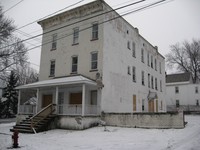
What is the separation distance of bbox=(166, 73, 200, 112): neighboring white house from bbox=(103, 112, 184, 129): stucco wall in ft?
104

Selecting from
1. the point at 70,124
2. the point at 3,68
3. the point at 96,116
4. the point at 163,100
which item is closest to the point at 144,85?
the point at 163,100

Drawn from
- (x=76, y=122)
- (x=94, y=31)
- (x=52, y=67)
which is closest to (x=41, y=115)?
(x=76, y=122)

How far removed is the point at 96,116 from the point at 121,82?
541cm

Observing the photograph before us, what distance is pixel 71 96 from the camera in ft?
66.4

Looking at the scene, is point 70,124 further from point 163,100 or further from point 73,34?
point 163,100

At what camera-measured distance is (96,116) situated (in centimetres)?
1764

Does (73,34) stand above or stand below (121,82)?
above

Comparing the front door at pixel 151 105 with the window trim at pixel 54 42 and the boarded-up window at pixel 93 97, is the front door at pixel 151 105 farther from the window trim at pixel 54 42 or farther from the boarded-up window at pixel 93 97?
the window trim at pixel 54 42

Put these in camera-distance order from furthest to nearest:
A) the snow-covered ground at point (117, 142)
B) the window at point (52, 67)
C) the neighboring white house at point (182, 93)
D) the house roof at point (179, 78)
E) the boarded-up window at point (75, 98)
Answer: the house roof at point (179, 78)
the neighboring white house at point (182, 93)
the window at point (52, 67)
the boarded-up window at point (75, 98)
the snow-covered ground at point (117, 142)

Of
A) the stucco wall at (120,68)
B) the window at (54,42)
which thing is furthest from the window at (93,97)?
the window at (54,42)

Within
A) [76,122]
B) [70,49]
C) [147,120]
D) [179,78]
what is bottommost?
[76,122]

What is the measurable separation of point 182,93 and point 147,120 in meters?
35.5

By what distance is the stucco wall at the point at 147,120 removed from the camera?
1500cm

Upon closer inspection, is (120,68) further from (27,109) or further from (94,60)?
(27,109)
